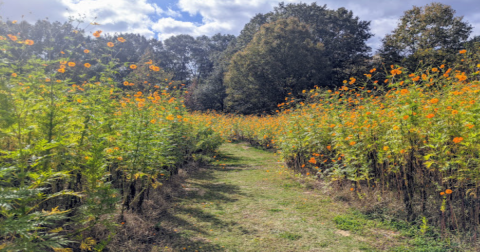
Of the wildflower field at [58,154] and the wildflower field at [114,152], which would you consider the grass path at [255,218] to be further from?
the wildflower field at [58,154]

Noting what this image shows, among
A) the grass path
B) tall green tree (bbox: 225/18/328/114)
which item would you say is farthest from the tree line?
the grass path

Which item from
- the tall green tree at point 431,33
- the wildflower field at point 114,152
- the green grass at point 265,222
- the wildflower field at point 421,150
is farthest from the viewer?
the tall green tree at point 431,33

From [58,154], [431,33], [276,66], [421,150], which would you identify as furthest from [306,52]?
[58,154]

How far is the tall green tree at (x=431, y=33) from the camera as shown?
1998cm

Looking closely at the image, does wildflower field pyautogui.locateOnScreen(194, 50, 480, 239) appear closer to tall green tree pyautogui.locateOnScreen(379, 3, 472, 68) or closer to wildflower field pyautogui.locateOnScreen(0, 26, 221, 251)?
wildflower field pyautogui.locateOnScreen(0, 26, 221, 251)

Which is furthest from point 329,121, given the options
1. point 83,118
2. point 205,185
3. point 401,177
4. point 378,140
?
point 83,118

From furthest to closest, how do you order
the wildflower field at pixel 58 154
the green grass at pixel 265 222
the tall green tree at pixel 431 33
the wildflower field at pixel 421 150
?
the tall green tree at pixel 431 33, the green grass at pixel 265 222, the wildflower field at pixel 421 150, the wildflower field at pixel 58 154

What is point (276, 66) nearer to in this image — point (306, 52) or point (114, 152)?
point (306, 52)

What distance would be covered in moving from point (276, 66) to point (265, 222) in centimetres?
2083

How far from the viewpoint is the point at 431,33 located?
67.7 feet

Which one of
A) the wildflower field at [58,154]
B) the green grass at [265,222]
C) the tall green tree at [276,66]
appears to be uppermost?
the tall green tree at [276,66]

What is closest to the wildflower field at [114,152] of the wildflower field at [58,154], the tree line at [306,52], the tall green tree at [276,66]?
the wildflower field at [58,154]

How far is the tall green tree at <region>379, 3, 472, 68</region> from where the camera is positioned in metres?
20.0

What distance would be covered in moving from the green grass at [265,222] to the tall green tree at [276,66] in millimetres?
18762
